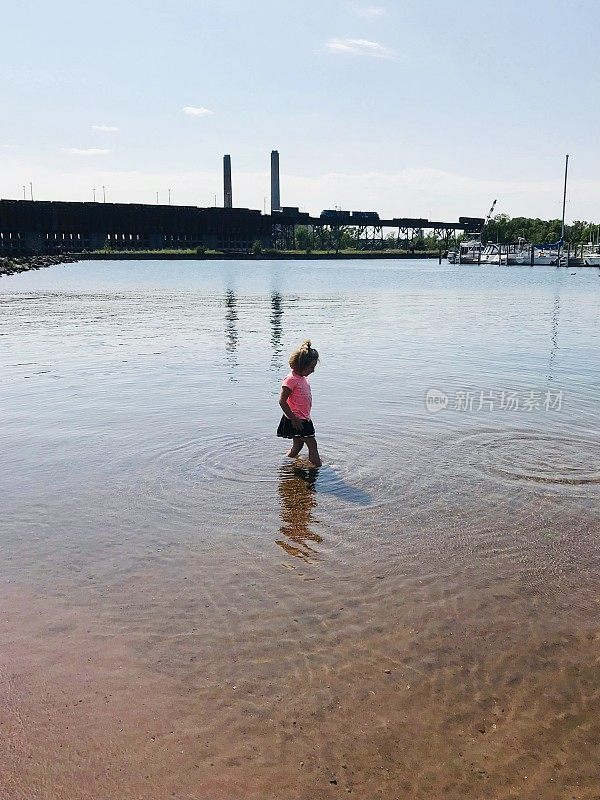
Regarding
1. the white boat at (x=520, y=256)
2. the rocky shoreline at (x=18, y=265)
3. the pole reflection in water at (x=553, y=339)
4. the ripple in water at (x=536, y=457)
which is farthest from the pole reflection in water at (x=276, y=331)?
the white boat at (x=520, y=256)

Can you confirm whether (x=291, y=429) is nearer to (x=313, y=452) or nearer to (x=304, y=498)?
(x=313, y=452)

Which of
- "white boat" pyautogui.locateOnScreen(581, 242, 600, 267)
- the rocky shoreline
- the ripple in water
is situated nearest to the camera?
the ripple in water

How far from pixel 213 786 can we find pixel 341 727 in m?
0.84

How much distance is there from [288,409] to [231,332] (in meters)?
18.9

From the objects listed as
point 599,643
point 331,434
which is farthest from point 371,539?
point 331,434

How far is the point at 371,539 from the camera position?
707 cm

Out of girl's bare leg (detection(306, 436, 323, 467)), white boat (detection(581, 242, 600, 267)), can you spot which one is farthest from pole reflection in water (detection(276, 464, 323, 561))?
white boat (detection(581, 242, 600, 267))

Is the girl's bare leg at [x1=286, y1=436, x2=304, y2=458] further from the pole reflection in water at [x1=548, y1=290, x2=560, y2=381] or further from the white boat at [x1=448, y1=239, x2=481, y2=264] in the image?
the white boat at [x1=448, y1=239, x2=481, y2=264]

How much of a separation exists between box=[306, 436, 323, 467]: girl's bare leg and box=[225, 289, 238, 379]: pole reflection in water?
320 inches

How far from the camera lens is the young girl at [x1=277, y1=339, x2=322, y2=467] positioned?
29.5 ft

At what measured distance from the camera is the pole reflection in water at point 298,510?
22.7 ft

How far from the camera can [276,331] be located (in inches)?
1112

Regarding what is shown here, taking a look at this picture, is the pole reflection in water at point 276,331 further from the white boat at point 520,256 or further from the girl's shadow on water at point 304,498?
the white boat at point 520,256

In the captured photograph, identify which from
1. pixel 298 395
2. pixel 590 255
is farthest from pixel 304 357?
pixel 590 255
